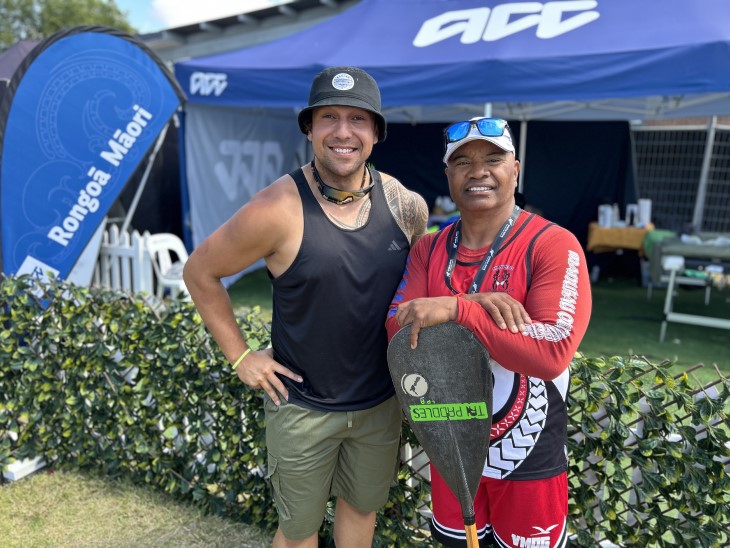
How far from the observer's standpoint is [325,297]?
167cm

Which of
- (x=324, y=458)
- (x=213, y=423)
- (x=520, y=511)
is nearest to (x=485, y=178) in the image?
(x=520, y=511)

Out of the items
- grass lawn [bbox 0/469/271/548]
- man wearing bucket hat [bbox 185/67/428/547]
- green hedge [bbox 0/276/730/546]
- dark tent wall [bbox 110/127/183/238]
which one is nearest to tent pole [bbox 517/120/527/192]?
dark tent wall [bbox 110/127/183/238]

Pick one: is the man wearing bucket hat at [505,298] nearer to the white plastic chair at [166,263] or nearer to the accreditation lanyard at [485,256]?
the accreditation lanyard at [485,256]

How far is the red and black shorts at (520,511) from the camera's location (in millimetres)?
1501

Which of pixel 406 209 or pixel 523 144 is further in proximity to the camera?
pixel 523 144

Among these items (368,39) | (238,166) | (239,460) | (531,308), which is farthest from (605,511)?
(238,166)

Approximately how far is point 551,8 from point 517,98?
1.27 metres

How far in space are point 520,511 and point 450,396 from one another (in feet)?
1.23

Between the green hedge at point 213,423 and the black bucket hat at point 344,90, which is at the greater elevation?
the black bucket hat at point 344,90

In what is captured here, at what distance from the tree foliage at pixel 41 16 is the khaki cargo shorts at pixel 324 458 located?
21.7 m

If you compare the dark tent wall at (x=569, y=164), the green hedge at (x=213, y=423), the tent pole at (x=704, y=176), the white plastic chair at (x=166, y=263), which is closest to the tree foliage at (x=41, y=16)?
the dark tent wall at (x=569, y=164)

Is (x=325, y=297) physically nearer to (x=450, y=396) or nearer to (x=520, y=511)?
(x=450, y=396)

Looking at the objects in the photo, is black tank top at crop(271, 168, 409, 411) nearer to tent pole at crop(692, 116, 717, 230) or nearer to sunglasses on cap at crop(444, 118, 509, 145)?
sunglasses on cap at crop(444, 118, 509, 145)

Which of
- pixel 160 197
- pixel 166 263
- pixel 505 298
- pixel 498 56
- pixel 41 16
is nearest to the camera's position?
pixel 505 298
